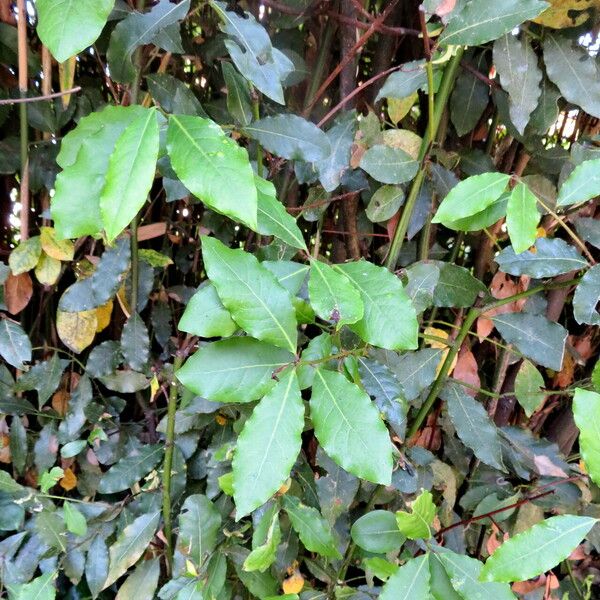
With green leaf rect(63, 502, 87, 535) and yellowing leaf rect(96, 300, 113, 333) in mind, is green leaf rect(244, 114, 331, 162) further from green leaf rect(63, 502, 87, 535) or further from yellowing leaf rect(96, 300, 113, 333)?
green leaf rect(63, 502, 87, 535)

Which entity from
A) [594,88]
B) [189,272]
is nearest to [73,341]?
[189,272]

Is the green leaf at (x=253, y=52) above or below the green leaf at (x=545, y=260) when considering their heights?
above

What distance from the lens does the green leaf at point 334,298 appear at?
1.44 ft

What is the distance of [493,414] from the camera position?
88 centimetres

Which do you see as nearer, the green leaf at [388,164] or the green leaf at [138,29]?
the green leaf at [138,29]

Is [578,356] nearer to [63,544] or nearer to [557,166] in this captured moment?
[557,166]

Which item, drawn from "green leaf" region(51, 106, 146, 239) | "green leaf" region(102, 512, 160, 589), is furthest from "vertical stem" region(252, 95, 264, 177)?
"green leaf" region(102, 512, 160, 589)

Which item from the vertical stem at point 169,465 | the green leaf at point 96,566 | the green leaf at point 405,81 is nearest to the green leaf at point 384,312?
the green leaf at point 405,81

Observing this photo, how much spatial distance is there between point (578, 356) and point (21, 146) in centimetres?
96

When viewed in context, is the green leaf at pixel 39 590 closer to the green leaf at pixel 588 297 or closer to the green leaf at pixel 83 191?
the green leaf at pixel 83 191

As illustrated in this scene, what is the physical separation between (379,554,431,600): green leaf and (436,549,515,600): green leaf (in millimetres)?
25

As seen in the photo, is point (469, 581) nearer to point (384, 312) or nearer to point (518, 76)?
point (384, 312)

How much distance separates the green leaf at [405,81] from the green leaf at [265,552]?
0.53m

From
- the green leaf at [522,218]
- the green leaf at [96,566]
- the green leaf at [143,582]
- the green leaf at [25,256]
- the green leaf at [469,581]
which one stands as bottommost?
the green leaf at [143,582]
